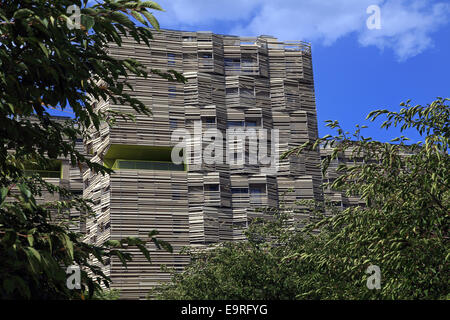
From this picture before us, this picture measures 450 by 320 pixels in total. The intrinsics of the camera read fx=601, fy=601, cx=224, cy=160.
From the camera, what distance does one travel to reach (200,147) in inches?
1328

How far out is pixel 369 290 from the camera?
9.27 m

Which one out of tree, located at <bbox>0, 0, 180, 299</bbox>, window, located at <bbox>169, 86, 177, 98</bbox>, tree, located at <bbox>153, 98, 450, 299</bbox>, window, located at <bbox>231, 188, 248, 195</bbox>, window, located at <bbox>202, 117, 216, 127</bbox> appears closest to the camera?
tree, located at <bbox>0, 0, 180, 299</bbox>

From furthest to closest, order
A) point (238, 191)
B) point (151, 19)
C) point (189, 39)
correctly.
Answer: point (189, 39), point (238, 191), point (151, 19)

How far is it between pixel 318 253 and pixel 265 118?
25.7 meters

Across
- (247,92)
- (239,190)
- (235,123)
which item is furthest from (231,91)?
(239,190)

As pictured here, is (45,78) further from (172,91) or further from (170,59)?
(170,59)

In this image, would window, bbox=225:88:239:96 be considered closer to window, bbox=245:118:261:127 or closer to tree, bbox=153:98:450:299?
window, bbox=245:118:261:127

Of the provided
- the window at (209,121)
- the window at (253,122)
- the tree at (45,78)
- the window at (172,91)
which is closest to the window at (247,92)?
the window at (253,122)

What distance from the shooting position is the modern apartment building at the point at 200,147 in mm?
31859

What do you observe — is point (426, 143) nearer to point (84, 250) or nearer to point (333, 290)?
point (333, 290)

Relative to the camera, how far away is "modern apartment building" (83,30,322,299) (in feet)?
105

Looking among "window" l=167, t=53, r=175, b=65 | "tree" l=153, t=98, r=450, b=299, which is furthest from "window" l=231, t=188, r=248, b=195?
"tree" l=153, t=98, r=450, b=299

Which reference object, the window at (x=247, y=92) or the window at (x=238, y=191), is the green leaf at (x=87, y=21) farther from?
the window at (x=247, y=92)

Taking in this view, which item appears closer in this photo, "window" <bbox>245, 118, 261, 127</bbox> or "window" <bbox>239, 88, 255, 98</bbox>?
"window" <bbox>245, 118, 261, 127</bbox>
